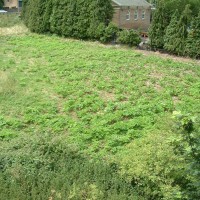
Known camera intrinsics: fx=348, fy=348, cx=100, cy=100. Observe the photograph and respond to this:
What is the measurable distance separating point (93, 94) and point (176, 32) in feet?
22.4

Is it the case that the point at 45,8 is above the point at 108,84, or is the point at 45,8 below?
above

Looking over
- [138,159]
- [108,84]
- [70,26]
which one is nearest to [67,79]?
[108,84]

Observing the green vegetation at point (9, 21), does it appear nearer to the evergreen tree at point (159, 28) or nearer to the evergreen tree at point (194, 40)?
the evergreen tree at point (159, 28)

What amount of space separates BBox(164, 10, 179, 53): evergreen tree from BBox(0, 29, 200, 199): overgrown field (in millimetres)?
1441

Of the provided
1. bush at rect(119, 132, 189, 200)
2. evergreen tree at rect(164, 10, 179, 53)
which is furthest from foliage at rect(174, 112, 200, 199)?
evergreen tree at rect(164, 10, 179, 53)

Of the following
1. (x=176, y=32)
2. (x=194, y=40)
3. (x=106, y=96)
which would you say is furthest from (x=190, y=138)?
(x=176, y=32)

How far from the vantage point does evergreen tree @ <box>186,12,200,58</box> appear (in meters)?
15.5

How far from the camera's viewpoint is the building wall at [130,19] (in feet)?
107

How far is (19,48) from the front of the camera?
17.0 m

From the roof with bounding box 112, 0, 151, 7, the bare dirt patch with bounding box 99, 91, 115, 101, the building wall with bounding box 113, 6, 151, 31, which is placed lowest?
the bare dirt patch with bounding box 99, 91, 115, 101

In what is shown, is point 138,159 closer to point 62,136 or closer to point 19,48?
point 62,136

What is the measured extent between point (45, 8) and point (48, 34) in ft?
6.04

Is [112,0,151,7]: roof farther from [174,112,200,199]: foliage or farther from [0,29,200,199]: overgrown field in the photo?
[174,112,200,199]: foliage

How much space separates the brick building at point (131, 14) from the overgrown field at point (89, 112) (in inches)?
635
